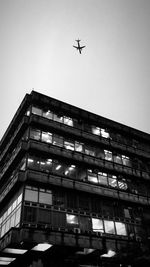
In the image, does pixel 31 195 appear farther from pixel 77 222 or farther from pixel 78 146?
pixel 78 146

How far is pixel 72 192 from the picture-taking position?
25.2 meters

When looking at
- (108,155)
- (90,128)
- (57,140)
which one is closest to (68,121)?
(90,128)

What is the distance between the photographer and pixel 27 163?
2480 centimetres

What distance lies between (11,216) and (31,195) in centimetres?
295

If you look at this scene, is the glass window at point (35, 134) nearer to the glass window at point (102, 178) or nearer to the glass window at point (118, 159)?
the glass window at point (102, 178)

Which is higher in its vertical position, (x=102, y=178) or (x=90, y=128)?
(x=90, y=128)

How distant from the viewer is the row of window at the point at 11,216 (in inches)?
867

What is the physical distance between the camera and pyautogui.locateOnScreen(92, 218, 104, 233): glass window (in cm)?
2383

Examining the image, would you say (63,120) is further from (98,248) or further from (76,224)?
→ (98,248)

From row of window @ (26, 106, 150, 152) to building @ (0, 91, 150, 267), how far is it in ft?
0.42

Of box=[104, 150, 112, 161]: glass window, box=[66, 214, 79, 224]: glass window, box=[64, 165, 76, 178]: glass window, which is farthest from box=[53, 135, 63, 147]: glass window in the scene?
box=[66, 214, 79, 224]: glass window

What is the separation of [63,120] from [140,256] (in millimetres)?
17183

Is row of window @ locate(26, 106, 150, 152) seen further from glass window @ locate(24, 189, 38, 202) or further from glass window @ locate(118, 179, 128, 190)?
glass window @ locate(24, 189, 38, 202)

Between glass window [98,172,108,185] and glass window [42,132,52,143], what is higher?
glass window [42,132,52,143]
